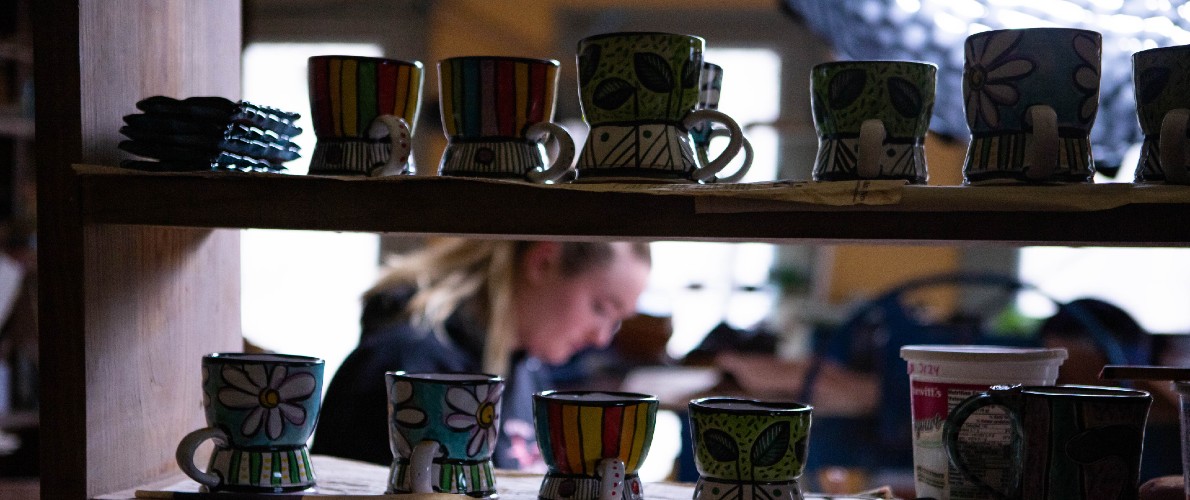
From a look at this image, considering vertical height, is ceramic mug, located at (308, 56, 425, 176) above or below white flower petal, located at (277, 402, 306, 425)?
above

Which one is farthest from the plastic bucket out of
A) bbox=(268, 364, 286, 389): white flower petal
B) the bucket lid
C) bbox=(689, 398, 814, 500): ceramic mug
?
bbox=(268, 364, 286, 389): white flower petal

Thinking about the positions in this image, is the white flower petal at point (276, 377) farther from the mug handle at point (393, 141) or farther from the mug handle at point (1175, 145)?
the mug handle at point (1175, 145)

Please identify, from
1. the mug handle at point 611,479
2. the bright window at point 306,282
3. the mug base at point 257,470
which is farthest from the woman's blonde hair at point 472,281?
the bright window at point 306,282

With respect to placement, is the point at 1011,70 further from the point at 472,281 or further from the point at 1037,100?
the point at 472,281

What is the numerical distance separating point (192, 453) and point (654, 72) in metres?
0.42

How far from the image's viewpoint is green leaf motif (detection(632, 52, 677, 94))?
2.57ft

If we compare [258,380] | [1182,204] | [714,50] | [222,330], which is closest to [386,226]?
[258,380]

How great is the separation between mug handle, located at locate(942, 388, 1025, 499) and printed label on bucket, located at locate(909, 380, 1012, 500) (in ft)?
0.04

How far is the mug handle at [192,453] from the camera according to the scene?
822 millimetres

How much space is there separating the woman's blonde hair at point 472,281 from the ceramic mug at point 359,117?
1.22 meters

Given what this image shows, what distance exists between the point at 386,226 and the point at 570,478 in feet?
0.70

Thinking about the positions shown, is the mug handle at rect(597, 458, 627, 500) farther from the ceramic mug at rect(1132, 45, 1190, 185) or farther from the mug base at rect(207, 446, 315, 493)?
the ceramic mug at rect(1132, 45, 1190, 185)

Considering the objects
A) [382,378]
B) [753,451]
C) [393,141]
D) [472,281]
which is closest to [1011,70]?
[753,451]

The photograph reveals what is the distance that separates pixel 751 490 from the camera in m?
0.77
